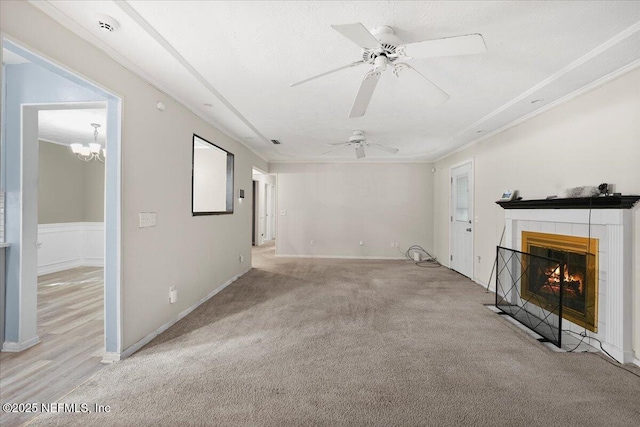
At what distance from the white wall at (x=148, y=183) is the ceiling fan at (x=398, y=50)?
1.60m

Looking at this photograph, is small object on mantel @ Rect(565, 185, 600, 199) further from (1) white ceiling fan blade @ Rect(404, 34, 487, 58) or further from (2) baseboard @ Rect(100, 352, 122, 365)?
(2) baseboard @ Rect(100, 352, 122, 365)

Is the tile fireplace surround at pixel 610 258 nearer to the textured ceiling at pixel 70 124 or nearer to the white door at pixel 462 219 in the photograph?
the white door at pixel 462 219

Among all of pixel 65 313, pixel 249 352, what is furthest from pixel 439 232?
pixel 65 313

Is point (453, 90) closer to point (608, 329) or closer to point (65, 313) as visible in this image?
point (608, 329)

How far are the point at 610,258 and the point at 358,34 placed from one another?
2.75 meters

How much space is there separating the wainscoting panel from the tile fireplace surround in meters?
7.61

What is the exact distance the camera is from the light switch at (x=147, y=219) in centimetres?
261

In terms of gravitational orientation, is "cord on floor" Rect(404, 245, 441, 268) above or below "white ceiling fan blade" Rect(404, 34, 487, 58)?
below

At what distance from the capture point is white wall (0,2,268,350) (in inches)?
72.3

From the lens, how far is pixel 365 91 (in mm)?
2322

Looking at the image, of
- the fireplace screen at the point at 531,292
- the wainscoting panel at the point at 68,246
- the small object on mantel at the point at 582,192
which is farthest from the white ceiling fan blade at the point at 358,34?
the wainscoting panel at the point at 68,246

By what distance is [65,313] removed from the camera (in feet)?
11.1

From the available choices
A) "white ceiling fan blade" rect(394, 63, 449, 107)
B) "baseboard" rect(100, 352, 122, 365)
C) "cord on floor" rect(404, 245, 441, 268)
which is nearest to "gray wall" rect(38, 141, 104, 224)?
"baseboard" rect(100, 352, 122, 365)

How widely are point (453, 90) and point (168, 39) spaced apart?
255cm
